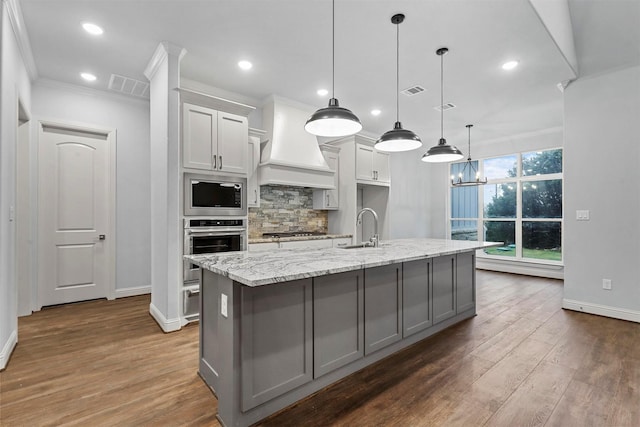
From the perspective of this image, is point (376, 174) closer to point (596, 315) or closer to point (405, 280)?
point (405, 280)

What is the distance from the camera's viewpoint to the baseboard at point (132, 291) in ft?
14.3

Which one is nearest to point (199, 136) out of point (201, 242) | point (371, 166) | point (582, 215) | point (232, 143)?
point (232, 143)

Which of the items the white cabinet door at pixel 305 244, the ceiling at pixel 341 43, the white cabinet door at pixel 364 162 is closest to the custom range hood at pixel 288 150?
the ceiling at pixel 341 43

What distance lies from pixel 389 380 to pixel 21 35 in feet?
14.9

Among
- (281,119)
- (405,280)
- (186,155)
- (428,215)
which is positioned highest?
(281,119)

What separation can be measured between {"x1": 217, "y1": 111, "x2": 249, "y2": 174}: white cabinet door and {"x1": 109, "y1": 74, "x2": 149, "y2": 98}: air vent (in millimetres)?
1408

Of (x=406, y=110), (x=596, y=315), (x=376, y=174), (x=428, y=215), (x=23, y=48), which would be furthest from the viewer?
(x=428, y=215)

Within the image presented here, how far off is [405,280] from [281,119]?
301cm

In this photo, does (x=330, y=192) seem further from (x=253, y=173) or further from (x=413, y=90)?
(x=413, y=90)

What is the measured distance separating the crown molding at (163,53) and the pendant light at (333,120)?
1.67m

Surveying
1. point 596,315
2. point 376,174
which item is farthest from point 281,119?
point 596,315

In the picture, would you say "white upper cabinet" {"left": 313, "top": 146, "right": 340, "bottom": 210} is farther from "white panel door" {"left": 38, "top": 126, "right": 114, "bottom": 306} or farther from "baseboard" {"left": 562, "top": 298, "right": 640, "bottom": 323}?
"baseboard" {"left": 562, "top": 298, "right": 640, "bottom": 323}

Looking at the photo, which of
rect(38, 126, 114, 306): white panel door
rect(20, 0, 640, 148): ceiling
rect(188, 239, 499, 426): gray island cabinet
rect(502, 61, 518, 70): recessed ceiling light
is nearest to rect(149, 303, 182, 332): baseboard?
rect(188, 239, 499, 426): gray island cabinet

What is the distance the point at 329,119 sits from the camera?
2318mm
